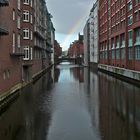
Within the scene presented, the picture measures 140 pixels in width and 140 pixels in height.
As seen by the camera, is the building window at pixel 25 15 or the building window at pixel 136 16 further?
the building window at pixel 136 16

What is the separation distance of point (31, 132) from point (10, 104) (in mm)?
9900

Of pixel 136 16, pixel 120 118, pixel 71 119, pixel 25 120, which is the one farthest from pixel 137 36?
pixel 25 120

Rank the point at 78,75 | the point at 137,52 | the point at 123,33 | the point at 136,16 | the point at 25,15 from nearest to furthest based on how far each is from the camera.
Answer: the point at 25,15 < the point at 137,52 < the point at 136,16 < the point at 123,33 < the point at 78,75

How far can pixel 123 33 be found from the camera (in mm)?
64000

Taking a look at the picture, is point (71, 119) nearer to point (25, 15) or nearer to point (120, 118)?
point (120, 118)

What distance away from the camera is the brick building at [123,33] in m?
52.4

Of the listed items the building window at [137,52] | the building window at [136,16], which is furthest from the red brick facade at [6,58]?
the building window at [136,16]

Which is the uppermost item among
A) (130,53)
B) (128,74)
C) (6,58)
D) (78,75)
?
(130,53)

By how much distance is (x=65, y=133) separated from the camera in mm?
17359

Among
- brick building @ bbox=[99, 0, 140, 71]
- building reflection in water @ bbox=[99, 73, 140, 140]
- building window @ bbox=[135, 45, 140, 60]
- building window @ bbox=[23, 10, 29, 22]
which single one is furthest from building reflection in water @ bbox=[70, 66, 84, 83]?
building reflection in water @ bbox=[99, 73, 140, 140]

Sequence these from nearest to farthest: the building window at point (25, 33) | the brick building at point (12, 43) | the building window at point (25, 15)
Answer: the brick building at point (12, 43)
the building window at point (25, 33)
the building window at point (25, 15)

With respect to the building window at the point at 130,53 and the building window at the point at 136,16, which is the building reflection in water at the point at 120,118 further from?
the building window at the point at 130,53

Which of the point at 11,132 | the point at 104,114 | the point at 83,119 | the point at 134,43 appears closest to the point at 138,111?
the point at 104,114

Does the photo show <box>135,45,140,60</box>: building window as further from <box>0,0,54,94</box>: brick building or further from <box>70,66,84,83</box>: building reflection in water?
<box>0,0,54,94</box>: brick building
